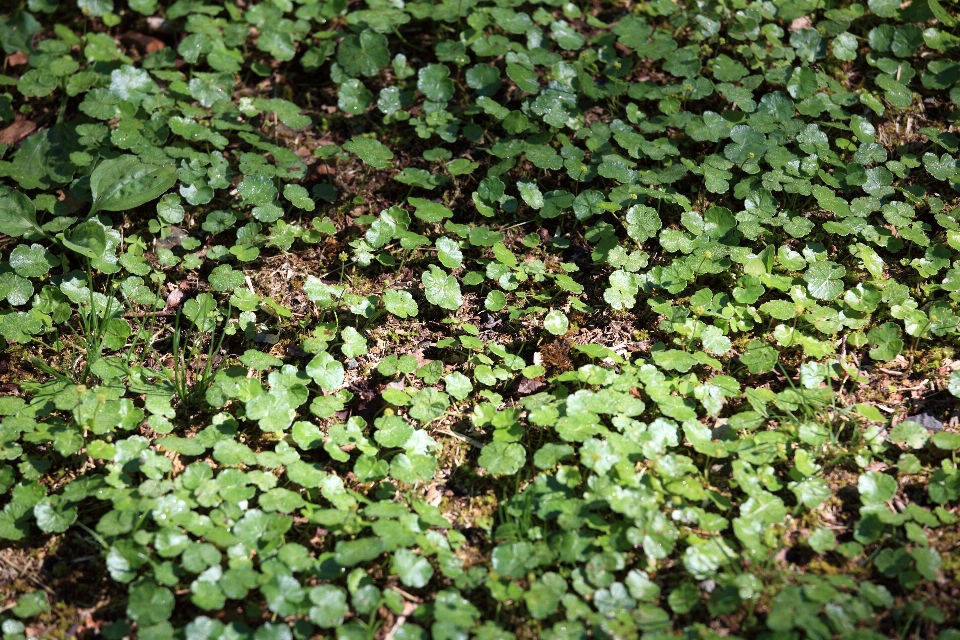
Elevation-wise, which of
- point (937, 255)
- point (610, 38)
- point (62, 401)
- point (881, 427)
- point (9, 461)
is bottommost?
point (9, 461)

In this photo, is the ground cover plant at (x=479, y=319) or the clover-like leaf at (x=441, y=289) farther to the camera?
the clover-like leaf at (x=441, y=289)

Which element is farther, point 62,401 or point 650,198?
point 650,198

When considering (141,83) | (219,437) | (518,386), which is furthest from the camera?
(141,83)

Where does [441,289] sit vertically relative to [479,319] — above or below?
above

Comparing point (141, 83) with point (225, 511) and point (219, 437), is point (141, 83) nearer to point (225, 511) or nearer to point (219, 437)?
point (219, 437)

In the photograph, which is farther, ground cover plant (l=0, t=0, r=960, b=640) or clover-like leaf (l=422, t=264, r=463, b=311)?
clover-like leaf (l=422, t=264, r=463, b=311)

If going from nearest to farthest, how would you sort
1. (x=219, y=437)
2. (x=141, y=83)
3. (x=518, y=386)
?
(x=219, y=437), (x=518, y=386), (x=141, y=83)

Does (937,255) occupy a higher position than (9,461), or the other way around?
(937,255)

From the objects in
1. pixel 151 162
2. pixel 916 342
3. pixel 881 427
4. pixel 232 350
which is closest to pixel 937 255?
pixel 916 342
